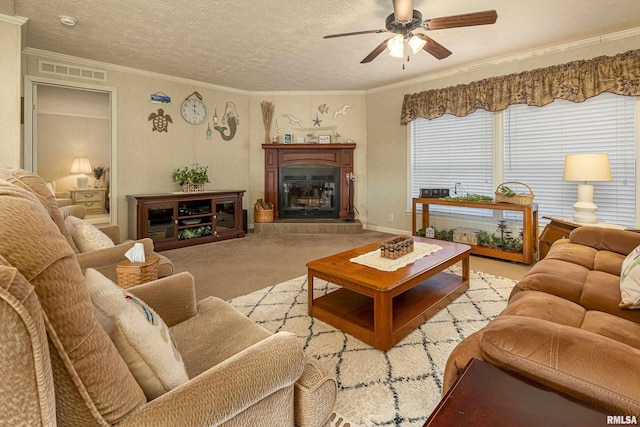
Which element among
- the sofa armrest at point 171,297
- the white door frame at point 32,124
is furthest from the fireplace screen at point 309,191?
the sofa armrest at point 171,297

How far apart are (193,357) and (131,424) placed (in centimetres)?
53

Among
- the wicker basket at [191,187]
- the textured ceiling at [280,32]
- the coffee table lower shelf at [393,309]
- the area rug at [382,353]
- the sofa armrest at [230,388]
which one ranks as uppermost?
the textured ceiling at [280,32]

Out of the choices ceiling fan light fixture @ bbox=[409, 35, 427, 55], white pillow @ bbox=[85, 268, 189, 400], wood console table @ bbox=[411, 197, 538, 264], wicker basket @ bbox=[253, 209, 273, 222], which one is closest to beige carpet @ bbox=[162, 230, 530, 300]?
wood console table @ bbox=[411, 197, 538, 264]

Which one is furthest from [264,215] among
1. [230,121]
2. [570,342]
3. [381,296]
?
[570,342]

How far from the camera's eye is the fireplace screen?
6047 millimetres

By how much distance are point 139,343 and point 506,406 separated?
883 millimetres

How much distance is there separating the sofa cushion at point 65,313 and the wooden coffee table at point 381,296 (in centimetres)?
146

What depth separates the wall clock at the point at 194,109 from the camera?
5.23 metres

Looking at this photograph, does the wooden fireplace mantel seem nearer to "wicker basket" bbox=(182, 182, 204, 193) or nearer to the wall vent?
"wicker basket" bbox=(182, 182, 204, 193)

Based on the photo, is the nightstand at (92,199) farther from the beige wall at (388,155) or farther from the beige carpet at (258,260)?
the beige wall at (388,155)

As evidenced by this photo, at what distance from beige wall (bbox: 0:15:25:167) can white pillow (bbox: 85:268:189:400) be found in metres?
3.12

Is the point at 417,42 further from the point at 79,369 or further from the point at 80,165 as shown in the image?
the point at 80,165

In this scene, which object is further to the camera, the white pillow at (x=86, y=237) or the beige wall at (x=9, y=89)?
the beige wall at (x=9, y=89)

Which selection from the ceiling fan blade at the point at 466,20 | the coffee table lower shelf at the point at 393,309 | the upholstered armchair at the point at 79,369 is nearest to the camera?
the upholstered armchair at the point at 79,369
